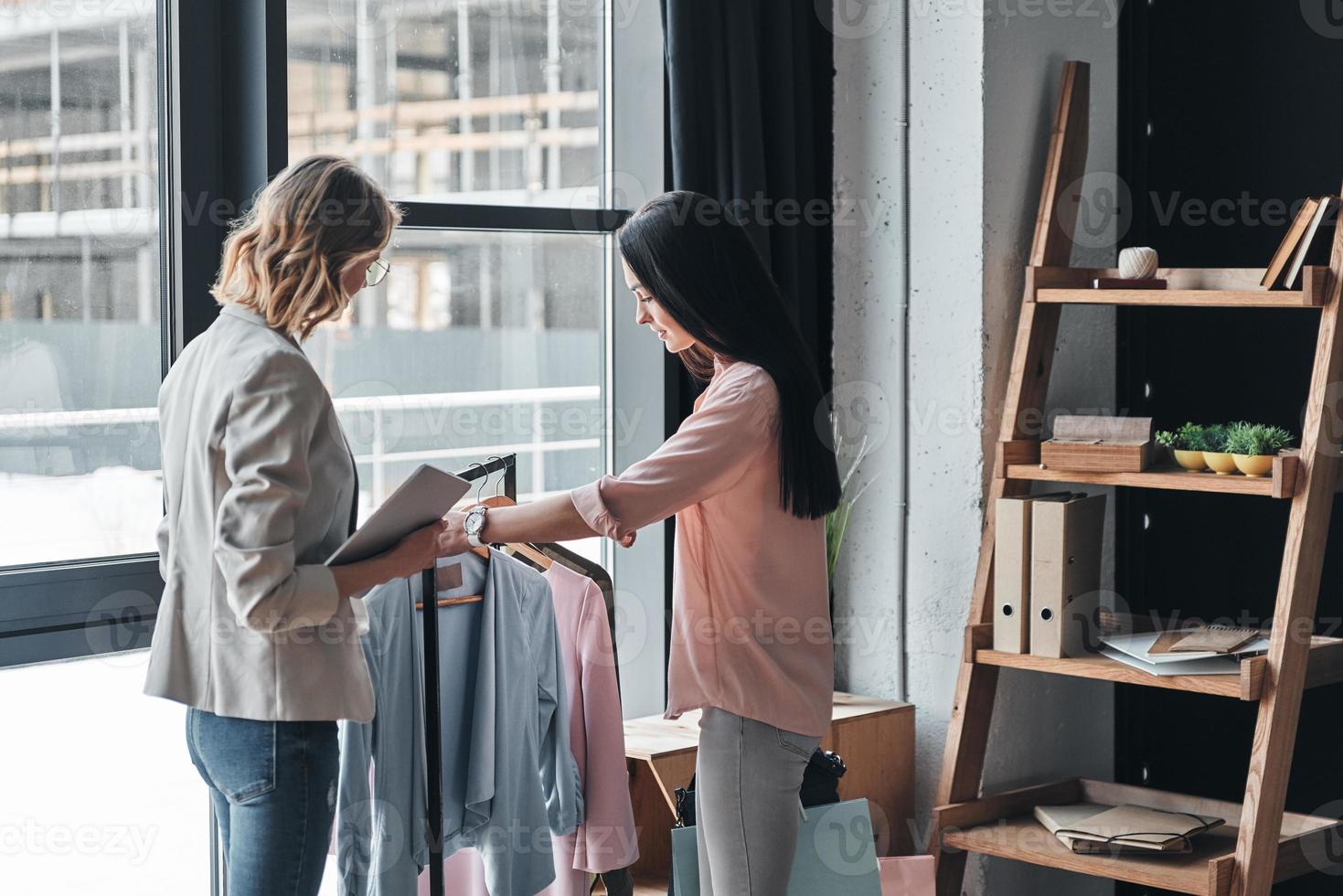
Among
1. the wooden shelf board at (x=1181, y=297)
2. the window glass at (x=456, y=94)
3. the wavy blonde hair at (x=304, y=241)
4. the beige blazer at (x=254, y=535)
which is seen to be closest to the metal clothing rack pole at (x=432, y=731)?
the beige blazer at (x=254, y=535)

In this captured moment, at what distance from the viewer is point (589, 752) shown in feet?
8.03

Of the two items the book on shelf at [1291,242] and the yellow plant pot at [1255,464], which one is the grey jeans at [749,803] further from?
the book on shelf at [1291,242]

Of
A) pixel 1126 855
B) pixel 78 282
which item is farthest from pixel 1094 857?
pixel 78 282

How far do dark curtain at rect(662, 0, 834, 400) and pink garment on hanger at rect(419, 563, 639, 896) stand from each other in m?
0.70

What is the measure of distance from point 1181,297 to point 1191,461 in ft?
1.00

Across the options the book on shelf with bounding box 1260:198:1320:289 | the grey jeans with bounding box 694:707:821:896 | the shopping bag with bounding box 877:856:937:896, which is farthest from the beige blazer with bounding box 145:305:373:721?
the book on shelf with bounding box 1260:198:1320:289

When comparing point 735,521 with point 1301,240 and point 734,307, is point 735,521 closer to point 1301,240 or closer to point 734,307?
point 734,307

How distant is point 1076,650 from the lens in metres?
2.72

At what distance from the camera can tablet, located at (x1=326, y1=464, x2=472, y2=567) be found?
1.71m

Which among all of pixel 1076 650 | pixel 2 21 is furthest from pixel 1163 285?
pixel 2 21

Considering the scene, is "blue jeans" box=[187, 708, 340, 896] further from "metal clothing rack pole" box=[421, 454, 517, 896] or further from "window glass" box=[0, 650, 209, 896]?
"window glass" box=[0, 650, 209, 896]

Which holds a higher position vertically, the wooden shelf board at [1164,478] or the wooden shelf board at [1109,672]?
the wooden shelf board at [1164,478]

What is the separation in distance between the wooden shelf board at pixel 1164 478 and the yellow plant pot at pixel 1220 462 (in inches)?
0.6

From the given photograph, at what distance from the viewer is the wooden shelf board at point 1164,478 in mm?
2467
